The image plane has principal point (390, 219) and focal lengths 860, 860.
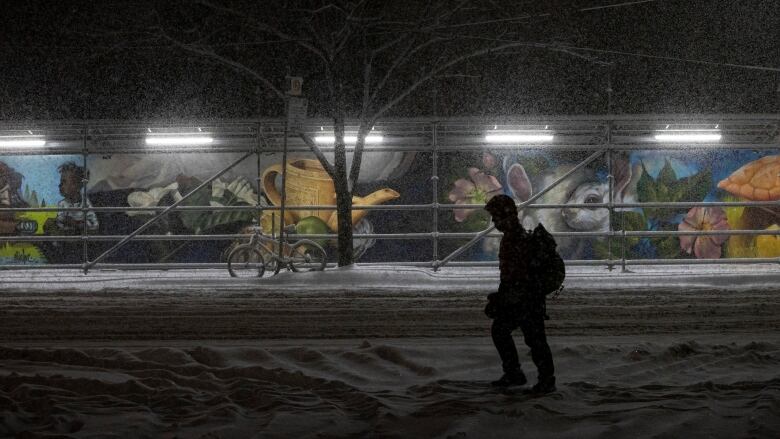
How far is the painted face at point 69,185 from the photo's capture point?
19.7 meters

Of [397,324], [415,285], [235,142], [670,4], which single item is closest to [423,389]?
[397,324]

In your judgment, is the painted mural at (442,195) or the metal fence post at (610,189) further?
the painted mural at (442,195)

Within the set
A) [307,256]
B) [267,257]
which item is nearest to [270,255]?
[267,257]

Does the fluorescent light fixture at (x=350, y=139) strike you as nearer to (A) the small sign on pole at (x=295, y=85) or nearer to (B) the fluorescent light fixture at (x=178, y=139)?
(B) the fluorescent light fixture at (x=178, y=139)

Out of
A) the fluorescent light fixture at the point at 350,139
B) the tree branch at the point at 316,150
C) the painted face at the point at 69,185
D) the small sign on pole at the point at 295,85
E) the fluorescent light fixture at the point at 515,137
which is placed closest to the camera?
the small sign on pole at the point at 295,85

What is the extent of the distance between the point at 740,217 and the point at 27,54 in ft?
55.8

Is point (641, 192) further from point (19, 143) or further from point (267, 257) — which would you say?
point (19, 143)

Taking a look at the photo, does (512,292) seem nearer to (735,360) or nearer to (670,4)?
(735,360)

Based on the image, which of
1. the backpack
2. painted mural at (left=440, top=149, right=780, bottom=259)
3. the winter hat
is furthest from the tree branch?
the backpack

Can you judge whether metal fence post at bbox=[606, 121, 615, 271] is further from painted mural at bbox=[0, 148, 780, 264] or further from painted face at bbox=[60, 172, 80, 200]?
painted face at bbox=[60, 172, 80, 200]

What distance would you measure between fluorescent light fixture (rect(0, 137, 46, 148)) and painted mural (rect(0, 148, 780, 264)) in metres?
0.55

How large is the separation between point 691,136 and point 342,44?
7587 mm

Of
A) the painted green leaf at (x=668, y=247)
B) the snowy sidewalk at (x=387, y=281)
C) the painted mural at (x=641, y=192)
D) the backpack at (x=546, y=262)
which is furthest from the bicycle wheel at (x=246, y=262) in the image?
the backpack at (x=546, y=262)

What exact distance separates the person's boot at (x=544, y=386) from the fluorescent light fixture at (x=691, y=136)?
13.7 meters
